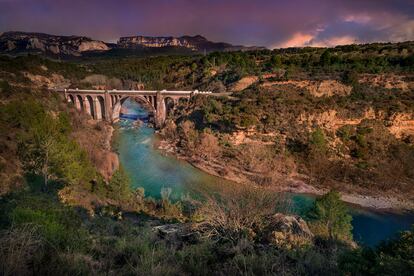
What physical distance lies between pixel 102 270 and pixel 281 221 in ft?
15.9

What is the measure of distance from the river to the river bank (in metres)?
0.60

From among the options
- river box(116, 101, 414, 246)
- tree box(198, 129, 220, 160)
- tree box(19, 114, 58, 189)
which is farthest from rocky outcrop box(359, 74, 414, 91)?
tree box(19, 114, 58, 189)

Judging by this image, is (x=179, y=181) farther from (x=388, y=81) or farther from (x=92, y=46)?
(x=92, y=46)

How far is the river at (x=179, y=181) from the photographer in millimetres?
17688

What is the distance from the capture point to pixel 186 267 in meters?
4.84

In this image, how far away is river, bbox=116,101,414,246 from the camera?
17688 millimetres

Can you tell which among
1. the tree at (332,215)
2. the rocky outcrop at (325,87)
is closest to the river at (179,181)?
the tree at (332,215)

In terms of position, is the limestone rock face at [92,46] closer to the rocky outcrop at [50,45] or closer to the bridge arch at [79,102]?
the rocky outcrop at [50,45]

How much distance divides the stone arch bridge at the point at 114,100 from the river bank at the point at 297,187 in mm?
13094

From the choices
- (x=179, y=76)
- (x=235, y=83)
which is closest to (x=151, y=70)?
(x=179, y=76)

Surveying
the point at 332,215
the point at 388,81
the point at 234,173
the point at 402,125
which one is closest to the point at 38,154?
Answer: the point at 332,215

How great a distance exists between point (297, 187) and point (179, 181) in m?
9.61

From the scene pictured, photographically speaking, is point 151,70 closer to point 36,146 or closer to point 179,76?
point 179,76

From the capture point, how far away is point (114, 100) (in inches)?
1775
